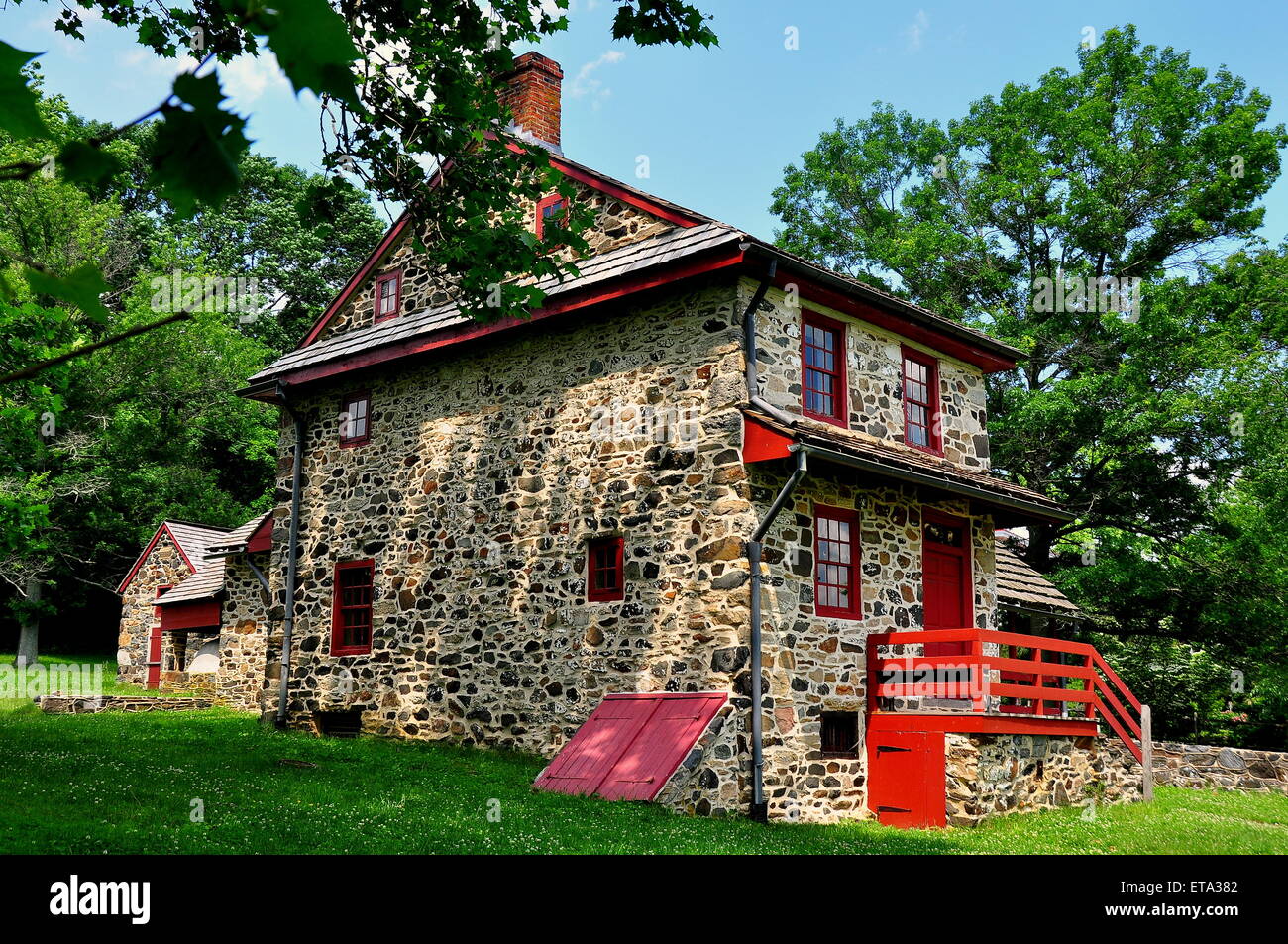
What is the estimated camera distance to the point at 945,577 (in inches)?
589

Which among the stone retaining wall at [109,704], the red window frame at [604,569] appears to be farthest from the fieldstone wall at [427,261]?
the stone retaining wall at [109,704]

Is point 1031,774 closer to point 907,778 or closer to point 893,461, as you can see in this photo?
point 907,778

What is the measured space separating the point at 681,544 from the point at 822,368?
3111 millimetres

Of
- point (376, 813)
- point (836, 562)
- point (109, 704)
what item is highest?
point (836, 562)

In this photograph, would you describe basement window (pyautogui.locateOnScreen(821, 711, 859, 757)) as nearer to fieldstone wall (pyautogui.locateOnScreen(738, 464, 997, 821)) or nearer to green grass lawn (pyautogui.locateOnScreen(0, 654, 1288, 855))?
fieldstone wall (pyautogui.locateOnScreen(738, 464, 997, 821))

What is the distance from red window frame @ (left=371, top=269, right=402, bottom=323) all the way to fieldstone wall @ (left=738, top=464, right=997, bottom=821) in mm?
8031

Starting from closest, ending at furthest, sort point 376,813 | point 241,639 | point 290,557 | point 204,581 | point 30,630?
point 376,813, point 290,557, point 241,639, point 204,581, point 30,630

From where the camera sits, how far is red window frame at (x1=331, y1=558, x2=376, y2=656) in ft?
54.6

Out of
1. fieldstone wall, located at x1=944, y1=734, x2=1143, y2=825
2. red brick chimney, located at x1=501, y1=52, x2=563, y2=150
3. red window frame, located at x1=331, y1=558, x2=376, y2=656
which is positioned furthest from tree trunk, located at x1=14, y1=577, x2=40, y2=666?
fieldstone wall, located at x1=944, y1=734, x2=1143, y2=825

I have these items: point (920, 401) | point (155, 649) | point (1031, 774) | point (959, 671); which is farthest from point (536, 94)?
point (155, 649)

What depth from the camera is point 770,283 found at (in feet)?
41.9

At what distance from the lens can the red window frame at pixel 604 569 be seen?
13.5m

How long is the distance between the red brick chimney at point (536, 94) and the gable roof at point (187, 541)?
1693cm
